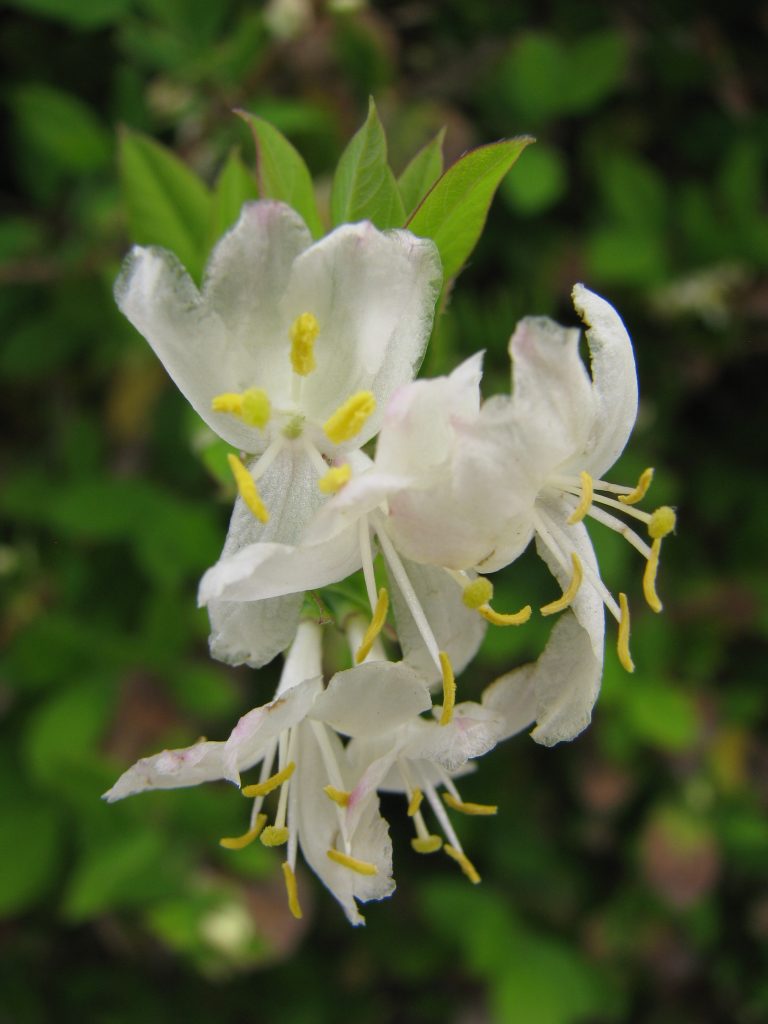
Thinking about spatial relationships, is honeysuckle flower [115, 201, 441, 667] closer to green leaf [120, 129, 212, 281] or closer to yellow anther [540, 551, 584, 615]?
yellow anther [540, 551, 584, 615]

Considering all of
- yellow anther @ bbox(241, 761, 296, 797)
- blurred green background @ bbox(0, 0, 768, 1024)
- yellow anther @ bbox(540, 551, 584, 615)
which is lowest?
blurred green background @ bbox(0, 0, 768, 1024)

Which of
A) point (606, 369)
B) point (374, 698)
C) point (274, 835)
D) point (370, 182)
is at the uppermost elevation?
point (370, 182)

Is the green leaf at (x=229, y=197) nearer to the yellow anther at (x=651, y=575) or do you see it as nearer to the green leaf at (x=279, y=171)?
the green leaf at (x=279, y=171)

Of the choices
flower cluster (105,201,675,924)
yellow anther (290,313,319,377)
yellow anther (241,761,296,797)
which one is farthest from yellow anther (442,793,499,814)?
yellow anther (290,313,319,377)

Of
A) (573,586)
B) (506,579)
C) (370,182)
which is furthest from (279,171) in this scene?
(506,579)

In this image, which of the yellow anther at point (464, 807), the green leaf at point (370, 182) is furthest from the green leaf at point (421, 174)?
the yellow anther at point (464, 807)

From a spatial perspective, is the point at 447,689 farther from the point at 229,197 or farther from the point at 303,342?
the point at 229,197
